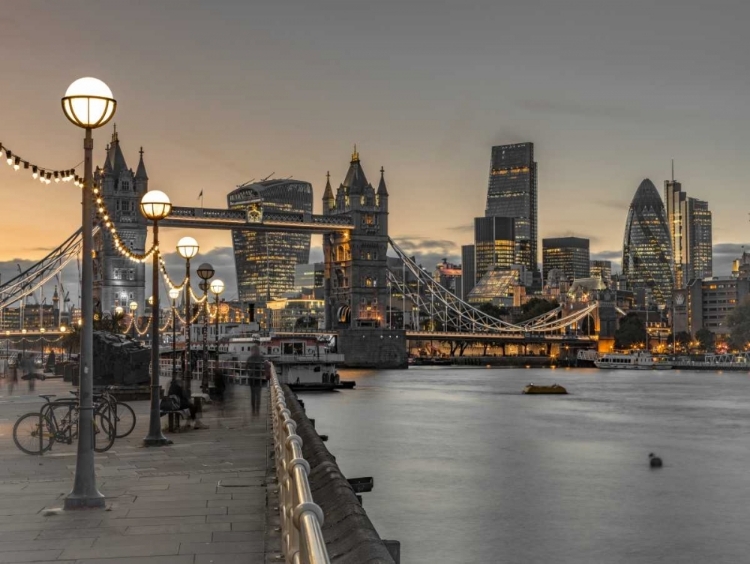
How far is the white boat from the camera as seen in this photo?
459 feet

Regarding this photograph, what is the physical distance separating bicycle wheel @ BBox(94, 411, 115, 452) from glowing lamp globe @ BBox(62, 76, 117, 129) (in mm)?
4423

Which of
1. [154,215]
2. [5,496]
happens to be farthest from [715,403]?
[5,496]

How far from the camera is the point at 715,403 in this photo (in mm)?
66062

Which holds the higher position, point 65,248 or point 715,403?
point 65,248

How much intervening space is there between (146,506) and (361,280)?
362 ft

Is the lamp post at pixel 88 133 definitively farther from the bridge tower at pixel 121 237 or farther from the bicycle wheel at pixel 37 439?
the bridge tower at pixel 121 237

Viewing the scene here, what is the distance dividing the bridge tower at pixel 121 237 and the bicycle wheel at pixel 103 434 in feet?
285

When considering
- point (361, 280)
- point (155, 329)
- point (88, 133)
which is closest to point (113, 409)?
point (155, 329)

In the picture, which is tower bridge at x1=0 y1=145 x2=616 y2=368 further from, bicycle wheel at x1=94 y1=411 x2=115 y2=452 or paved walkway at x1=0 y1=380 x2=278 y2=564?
paved walkway at x1=0 y1=380 x2=278 y2=564

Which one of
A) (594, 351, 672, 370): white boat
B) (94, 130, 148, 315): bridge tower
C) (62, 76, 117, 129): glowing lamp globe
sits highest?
(94, 130, 148, 315): bridge tower

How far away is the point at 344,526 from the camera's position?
27.1ft

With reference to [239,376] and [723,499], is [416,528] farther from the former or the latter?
[239,376]

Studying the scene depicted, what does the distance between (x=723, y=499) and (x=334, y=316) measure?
101151 millimetres

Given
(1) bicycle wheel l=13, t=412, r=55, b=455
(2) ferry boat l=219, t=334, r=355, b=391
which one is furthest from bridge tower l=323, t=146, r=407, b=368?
(1) bicycle wheel l=13, t=412, r=55, b=455
